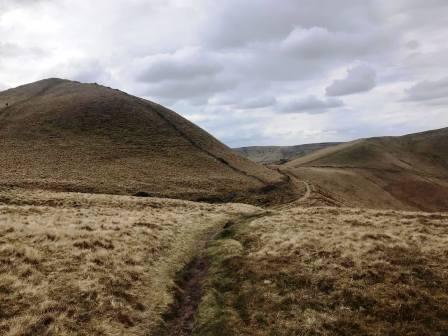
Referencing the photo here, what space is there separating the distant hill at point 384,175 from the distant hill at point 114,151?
21800 millimetres

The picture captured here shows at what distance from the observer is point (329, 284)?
688 inches

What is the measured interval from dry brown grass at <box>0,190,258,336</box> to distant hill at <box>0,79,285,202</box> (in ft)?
81.7

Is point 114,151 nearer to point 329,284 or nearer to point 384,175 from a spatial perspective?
point 329,284

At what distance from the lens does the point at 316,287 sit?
17.4 meters

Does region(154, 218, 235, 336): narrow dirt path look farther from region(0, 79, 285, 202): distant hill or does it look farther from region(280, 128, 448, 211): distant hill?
region(280, 128, 448, 211): distant hill

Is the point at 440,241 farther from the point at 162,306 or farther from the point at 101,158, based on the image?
the point at 101,158

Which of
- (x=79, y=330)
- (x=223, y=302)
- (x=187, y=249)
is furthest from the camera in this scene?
(x=187, y=249)

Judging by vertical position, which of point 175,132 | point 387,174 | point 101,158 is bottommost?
point 387,174

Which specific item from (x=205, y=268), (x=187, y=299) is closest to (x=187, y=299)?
(x=187, y=299)

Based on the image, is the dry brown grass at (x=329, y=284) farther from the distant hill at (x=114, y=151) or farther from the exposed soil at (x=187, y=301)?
the distant hill at (x=114, y=151)

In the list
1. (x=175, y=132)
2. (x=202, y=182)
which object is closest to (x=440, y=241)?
(x=202, y=182)

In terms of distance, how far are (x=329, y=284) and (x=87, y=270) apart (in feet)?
35.8

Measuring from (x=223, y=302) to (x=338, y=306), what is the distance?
469cm

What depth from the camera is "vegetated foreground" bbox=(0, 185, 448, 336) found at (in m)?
14.3
